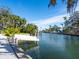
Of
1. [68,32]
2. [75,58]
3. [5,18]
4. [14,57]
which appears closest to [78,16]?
[68,32]

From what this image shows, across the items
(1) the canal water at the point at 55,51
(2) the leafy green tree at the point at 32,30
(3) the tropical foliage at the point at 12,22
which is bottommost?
(1) the canal water at the point at 55,51

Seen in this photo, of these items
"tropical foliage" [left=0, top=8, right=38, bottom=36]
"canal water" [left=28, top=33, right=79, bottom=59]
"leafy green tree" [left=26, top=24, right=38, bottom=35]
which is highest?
"tropical foliage" [left=0, top=8, right=38, bottom=36]

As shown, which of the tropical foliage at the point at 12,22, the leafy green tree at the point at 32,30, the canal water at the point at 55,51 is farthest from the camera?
the tropical foliage at the point at 12,22

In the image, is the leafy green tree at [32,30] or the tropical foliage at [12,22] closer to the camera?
the leafy green tree at [32,30]

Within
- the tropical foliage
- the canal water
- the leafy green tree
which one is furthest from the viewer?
the tropical foliage

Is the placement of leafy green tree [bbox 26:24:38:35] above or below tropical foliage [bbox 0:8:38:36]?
below

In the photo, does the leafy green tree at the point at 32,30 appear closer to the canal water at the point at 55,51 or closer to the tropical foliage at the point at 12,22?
the tropical foliage at the point at 12,22

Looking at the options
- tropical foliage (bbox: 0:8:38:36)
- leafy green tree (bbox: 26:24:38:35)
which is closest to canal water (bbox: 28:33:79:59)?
leafy green tree (bbox: 26:24:38:35)

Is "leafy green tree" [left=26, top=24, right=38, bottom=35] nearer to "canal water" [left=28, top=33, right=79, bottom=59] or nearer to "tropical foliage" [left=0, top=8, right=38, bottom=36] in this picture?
"tropical foliage" [left=0, top=8, right=38, bottom=36]

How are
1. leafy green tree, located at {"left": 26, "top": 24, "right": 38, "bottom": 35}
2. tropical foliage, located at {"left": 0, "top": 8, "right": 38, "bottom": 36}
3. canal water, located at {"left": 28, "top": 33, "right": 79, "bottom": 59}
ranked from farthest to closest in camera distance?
tropical foliage, located at {"left": 0, "top": 8, "right": 38, "bottom": 36} < leafy green tree, located at {"left": 26, "top": 24, "right": 38, "bottom": 35} < canal water, located at {"left": 28, "top": 33, "right": 79, "bottom": 59}

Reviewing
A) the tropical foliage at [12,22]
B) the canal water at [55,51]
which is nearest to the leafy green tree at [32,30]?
the tropical foliage at [12,22]

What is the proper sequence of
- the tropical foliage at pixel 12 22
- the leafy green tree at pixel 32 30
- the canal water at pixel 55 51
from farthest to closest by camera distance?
the tropical foliage at pixel 12 22 < the leafy green tree at pixel 32 30 < the canal water at pixel 55 51

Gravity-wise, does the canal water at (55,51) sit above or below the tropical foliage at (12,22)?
below

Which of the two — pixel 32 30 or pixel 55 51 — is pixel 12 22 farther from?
pixel 55 51
